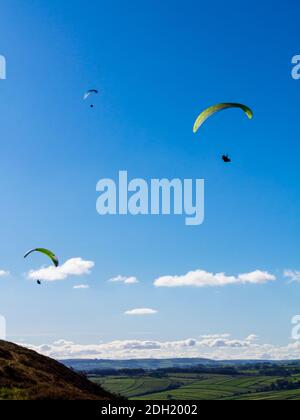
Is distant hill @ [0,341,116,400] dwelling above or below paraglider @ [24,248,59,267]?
below

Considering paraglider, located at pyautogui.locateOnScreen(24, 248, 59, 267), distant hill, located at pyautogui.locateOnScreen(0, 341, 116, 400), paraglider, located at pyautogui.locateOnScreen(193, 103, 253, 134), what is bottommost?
distant hill, located at pyautogui.locateOnScreen(0, 341, 116, 400)

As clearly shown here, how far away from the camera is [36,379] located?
41250 mm

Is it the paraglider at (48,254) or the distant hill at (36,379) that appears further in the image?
the paraglider at (48,254)

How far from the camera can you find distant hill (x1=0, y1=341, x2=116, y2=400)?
36.4 metres

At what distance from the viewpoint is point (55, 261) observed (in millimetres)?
51062

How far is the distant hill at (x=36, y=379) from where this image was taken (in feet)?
119

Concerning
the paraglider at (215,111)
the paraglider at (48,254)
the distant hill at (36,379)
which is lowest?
the distant hill at (36,379)

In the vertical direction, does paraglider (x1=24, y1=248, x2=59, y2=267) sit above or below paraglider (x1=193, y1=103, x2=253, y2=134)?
below

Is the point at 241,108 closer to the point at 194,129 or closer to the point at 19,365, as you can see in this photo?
the point at 194,129

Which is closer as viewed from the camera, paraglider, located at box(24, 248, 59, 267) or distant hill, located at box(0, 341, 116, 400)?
distant hill, located at box(0, 341, 116, 400)

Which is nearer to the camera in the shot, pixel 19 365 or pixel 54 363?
pixel 19 365
